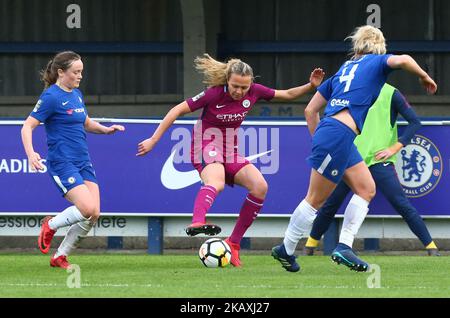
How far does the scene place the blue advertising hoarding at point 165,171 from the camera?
46.3 feet

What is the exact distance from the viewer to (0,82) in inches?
1008

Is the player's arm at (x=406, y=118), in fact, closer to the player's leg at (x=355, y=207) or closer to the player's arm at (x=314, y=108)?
the player's arm at (x=314, y=108)

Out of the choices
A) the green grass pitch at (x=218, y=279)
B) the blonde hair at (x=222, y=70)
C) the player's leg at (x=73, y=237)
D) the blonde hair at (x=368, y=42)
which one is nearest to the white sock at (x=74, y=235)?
the player's leg at (x=73, y=237)

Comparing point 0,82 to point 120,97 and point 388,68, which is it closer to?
point 120,97

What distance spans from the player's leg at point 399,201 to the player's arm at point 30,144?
3762mm

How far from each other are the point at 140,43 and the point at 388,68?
15160 millimetres

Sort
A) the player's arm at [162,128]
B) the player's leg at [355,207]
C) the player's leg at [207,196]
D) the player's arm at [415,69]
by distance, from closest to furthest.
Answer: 1. the player's arm at [415,69]
2. the player's leg at [355,207]
3. the player's leg at [207,196]
4. the player's arm at [162,128]

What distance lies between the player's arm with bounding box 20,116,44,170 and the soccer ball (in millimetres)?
1628

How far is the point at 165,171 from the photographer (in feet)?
47.0

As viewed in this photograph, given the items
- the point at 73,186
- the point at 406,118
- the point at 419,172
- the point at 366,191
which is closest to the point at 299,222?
the point at 366,191

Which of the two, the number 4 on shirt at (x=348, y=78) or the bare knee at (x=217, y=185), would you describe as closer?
the number 4 on shirt at (x=348, y=78)

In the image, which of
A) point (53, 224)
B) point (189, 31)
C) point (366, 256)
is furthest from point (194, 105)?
point (189, 31)

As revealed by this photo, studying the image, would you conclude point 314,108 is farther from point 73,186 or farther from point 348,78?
point 73,186

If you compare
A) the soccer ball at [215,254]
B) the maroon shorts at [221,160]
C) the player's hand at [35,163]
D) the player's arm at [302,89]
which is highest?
the player's arm at [302,89]
